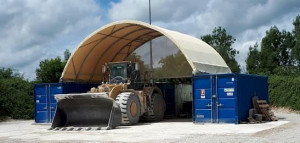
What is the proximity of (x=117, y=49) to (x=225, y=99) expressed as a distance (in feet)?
31.4

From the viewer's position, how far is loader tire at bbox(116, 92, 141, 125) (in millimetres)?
17828

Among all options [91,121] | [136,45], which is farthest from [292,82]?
[91,121]

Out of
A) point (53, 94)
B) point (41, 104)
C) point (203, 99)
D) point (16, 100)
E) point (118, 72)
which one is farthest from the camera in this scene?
point (16, 100)

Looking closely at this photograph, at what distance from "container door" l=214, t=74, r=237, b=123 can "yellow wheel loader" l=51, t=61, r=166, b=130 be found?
Result: 353 cm

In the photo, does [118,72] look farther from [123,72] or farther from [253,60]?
[253,60]

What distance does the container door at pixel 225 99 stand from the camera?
1762 cm

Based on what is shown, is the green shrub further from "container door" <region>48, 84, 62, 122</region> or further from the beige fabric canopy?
"container door" <region>48, 84, 62, 122</region>

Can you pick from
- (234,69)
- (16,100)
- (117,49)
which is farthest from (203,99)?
(234,69)

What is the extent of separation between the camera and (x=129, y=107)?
59.5ft

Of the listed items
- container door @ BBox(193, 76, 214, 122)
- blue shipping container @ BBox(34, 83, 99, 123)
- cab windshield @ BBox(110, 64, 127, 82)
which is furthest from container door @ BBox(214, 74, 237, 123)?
blue shipping container @ BBox(34, 83, 99, 123)

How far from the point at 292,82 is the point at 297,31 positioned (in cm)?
2157

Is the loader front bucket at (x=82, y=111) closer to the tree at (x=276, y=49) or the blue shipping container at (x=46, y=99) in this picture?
the blue shipping container at (x=46, y=99)

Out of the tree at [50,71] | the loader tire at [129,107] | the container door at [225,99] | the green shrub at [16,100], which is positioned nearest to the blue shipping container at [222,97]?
the container door at [225,99]

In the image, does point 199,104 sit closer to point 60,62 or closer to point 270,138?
point 270,138
